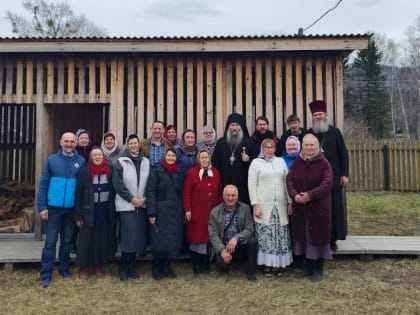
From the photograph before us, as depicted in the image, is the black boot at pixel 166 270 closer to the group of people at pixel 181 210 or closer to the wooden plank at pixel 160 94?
the group of people at pixel 181 210

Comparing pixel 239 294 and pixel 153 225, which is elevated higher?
pixel 153 225

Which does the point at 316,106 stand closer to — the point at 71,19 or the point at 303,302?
the point at 303,302

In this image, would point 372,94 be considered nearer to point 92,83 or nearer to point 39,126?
point 92,83

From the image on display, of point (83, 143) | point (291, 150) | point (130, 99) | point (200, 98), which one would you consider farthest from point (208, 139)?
point (83, 143)

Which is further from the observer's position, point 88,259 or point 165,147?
point 165,147

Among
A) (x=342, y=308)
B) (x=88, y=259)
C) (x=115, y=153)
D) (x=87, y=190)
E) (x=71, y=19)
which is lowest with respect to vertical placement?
(x=342, y=308)

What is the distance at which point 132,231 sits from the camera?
4.33 m

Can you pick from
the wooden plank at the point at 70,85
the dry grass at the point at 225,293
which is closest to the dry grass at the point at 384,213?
the dry grass at the point at 225,293

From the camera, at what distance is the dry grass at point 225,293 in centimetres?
360

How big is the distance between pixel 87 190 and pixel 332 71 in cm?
420

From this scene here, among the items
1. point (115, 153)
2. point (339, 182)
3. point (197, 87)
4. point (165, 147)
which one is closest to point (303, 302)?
point (339, 182)

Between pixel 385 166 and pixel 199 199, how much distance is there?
9.91 m

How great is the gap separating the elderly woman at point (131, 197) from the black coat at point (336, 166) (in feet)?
8.22

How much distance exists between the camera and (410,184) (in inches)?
468
